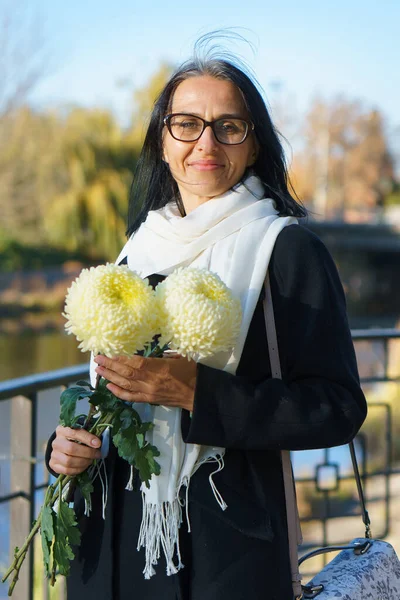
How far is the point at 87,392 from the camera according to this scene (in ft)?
4.22

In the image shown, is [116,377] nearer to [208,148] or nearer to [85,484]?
[85,484]

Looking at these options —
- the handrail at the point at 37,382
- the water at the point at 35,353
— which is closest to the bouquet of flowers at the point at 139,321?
the handrail at the point at 37,382

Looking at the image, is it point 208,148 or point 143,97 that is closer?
point 208,148

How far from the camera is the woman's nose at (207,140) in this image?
1.43m

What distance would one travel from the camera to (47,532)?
132cm

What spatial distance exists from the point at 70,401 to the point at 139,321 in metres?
0.24

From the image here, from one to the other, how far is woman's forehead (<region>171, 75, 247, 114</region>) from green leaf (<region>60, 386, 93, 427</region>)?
0.55 metres

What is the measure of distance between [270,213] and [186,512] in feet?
1.81

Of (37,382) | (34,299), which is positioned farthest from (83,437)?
(34,299)

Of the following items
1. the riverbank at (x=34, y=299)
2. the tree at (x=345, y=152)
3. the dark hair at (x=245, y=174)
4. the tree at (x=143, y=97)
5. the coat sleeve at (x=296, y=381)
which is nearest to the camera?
the coat sleeve at (x=296, y=381)

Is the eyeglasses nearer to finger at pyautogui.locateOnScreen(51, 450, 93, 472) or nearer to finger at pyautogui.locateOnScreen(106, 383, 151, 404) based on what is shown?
finger at pyautogui.locateOnScreen(106, 383, 151, 404)

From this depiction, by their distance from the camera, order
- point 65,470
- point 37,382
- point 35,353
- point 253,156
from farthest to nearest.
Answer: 1. point 35,353
2. point 37,382
3. point 253,156
4. point 65,470

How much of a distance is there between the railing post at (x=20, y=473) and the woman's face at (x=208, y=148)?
112 cm

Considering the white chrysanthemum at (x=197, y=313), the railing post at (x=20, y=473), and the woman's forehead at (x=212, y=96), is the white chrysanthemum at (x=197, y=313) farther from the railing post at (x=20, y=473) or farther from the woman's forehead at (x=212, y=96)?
the railing post at (x=20, y=473)
